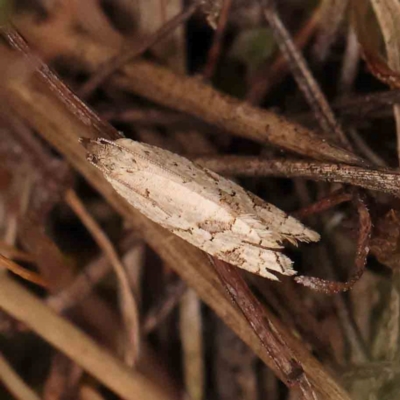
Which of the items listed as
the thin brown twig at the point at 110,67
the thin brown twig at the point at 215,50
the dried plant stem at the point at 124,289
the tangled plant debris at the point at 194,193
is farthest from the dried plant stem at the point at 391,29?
the dried plant stem at the point at 124,289

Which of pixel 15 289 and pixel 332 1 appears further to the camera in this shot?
pixel 332 1

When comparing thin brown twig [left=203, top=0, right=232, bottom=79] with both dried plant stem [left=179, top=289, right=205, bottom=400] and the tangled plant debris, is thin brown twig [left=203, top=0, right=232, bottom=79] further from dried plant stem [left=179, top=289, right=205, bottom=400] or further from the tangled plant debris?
dried plant stem [left=179, top=289, right=205, bottom=400]

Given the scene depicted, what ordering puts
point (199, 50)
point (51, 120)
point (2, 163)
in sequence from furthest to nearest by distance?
point (199, 50), point (2, 163), point (51, 120)

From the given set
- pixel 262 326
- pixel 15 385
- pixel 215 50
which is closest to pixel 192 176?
pixel 262 326

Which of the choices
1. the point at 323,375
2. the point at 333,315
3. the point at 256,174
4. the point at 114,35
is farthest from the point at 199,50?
the point at 323,375

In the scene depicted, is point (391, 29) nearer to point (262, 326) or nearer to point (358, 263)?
point (358, 263)

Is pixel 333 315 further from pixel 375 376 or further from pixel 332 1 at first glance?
pixel 332 1

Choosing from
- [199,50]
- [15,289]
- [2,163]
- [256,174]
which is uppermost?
[199,50]

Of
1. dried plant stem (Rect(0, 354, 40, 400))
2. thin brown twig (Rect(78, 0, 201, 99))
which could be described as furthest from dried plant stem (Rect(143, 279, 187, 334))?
thin brown twig (Rect(78, 0, 201, 99))
